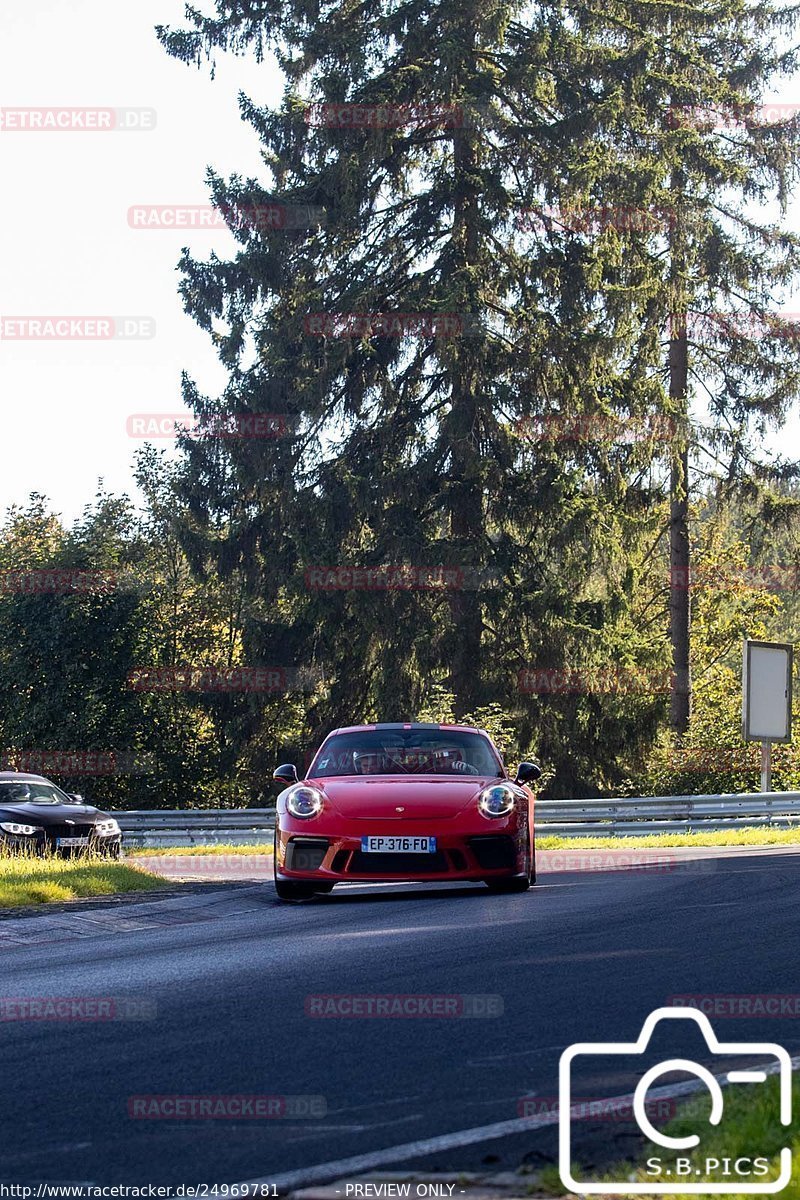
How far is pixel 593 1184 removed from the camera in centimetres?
466

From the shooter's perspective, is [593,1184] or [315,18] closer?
[593,1184]

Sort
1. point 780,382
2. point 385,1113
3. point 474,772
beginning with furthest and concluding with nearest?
point 780,382 → point 474,772 → point 385,1113

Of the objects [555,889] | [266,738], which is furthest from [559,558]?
[555,889]

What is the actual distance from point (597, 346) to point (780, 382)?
31.5 feet

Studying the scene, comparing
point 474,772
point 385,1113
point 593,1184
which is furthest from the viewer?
point 474,772

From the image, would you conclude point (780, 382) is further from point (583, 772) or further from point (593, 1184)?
point (593, 1184)

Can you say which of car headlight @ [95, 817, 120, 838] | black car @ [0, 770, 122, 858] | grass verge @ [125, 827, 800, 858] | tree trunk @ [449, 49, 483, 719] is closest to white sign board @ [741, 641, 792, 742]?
grass verge @ [125, 827, 800, 858]

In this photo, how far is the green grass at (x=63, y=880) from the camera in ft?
46.9
